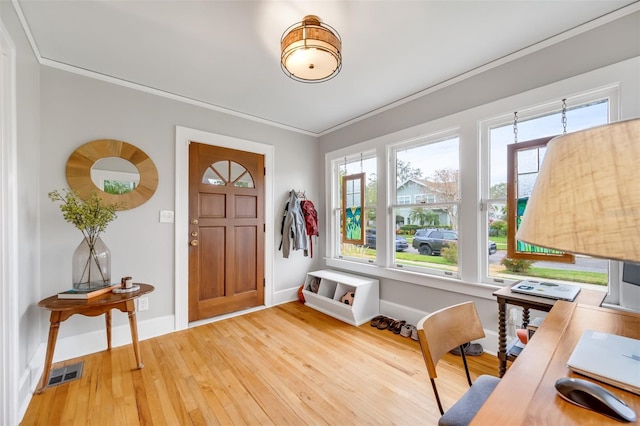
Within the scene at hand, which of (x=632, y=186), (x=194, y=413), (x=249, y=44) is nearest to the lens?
(x=632, y=186)

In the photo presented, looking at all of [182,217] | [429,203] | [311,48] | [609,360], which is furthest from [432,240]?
[182,217]

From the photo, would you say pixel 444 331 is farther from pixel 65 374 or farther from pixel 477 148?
pixel 65 374

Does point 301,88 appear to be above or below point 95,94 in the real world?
above

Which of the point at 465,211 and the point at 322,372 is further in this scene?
the point at 465,211

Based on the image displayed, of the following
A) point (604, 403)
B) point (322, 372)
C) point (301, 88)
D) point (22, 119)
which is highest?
point (301, 88)

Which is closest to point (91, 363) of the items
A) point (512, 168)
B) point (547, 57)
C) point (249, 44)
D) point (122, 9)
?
point (122, 9)

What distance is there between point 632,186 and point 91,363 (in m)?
3.17

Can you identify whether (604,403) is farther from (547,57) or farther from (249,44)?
(249,44)

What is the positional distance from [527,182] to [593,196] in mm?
2037

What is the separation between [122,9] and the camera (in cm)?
165

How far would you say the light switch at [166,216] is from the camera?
2.65 meters

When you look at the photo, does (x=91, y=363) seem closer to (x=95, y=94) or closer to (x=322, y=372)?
(x=322, y=372)

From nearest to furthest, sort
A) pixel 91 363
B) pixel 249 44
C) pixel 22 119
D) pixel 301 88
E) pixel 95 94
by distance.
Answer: pixel 22 119
pixel 249 44
pixel 91 363
pixel 95 94
pixel 301 88

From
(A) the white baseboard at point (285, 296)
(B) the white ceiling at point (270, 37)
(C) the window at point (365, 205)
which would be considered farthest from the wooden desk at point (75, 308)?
(C) the window at point (365, 205)
